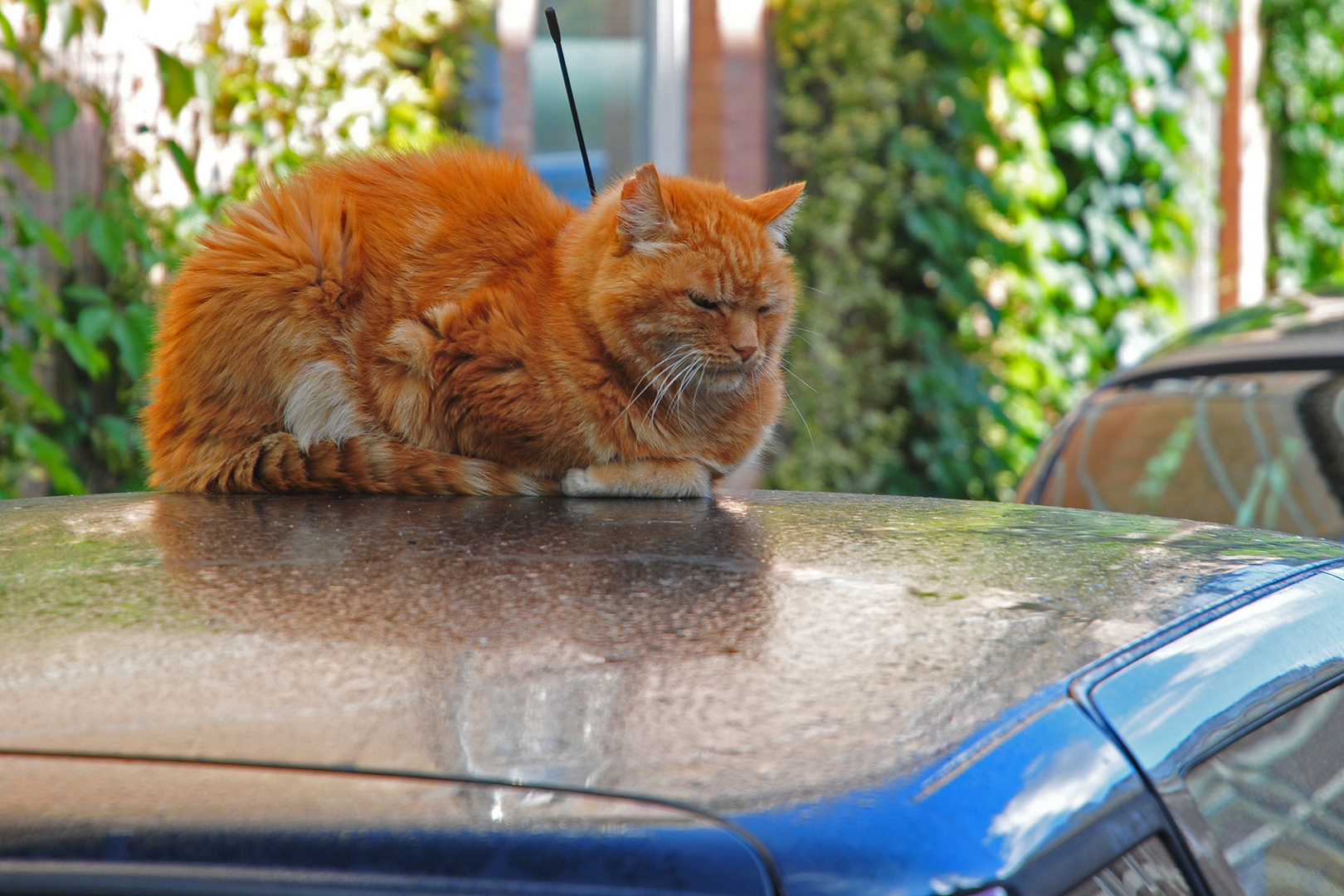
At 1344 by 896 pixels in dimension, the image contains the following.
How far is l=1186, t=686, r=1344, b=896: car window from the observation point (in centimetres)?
88

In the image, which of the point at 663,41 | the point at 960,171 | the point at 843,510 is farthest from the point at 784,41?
the point at 843,510

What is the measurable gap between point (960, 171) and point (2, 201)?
396cm

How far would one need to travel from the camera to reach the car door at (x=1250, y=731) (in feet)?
2.64

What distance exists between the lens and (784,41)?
527 centimetres

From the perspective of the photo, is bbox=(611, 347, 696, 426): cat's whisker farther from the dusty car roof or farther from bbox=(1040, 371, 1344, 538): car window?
bbox=(1040, 371, 1344, 538): car window

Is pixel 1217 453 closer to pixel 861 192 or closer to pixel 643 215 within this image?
pixel 643 215

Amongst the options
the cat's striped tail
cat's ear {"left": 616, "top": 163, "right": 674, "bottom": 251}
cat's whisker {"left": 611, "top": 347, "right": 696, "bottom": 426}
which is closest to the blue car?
the cat's striped tail

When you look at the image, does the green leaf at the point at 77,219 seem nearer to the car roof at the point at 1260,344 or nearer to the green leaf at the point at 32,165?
the green leaf at the point at 32,165

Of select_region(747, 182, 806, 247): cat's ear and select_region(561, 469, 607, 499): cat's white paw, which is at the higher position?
select_region(747, 182, 806, 247): cat's ear

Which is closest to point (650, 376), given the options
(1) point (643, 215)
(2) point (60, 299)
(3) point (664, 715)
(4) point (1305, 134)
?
(1) point (643, 215)

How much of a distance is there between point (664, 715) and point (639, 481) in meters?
1.07

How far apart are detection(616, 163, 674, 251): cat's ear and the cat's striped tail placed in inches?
17.9

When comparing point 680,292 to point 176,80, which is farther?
point 176,80

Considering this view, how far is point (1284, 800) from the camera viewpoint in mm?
1006
